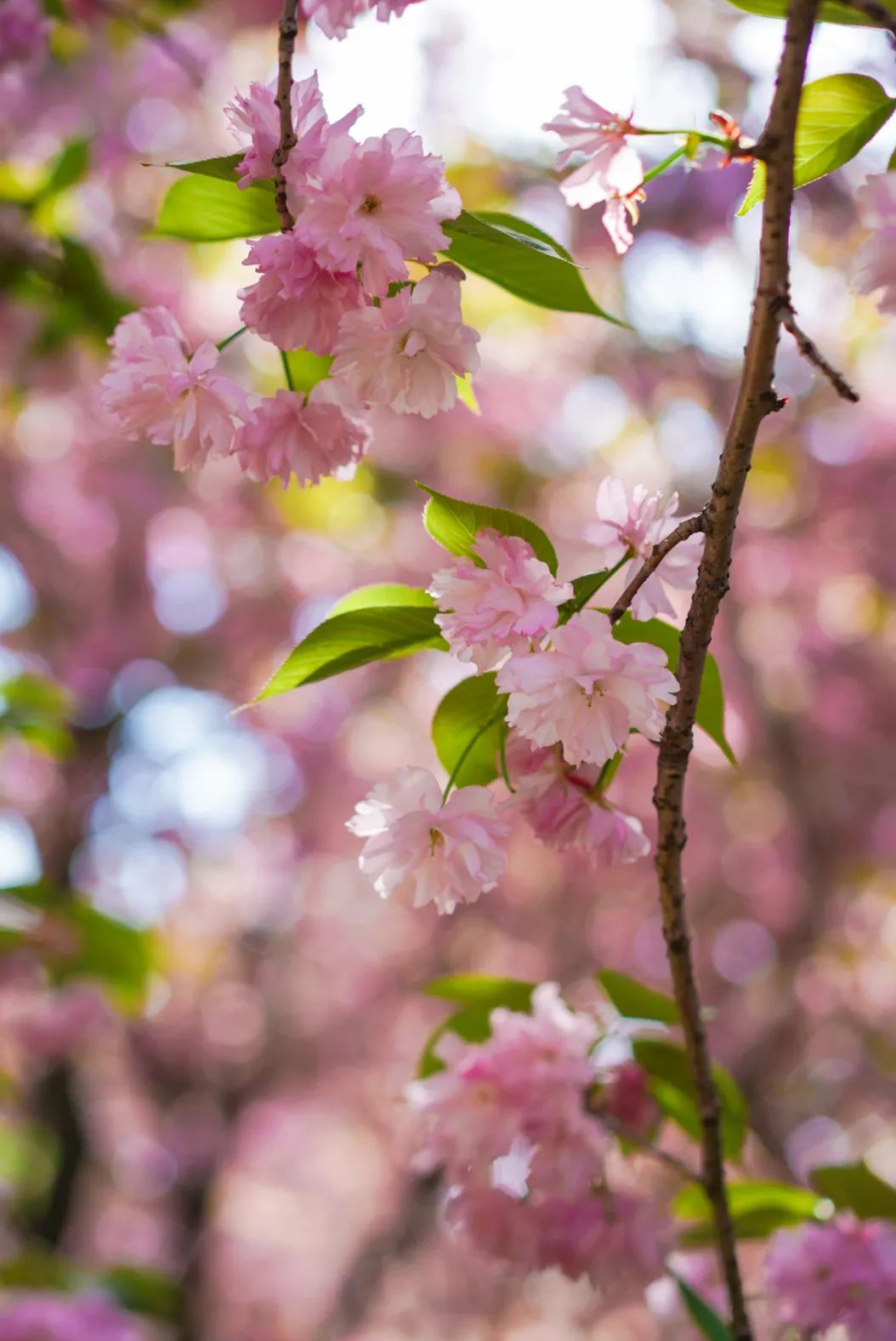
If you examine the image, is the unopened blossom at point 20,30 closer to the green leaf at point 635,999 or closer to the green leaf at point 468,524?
the green leaf at point 468,524

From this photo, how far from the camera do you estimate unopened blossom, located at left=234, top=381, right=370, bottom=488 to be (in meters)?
0.65

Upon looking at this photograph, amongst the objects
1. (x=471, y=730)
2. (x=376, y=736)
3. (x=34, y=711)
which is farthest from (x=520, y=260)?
(x=376, y=736)

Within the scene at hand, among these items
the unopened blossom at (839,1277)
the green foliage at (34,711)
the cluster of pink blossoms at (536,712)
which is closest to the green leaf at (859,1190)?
the unopened blossom at (839,1277)

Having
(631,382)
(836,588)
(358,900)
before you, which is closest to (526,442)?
(631,382)

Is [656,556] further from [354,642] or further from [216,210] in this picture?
[216,210]

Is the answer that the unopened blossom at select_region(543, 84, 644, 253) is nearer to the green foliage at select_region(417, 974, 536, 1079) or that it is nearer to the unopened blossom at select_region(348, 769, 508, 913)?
the unopened blossom at select_region(348, 769, 508, 913)

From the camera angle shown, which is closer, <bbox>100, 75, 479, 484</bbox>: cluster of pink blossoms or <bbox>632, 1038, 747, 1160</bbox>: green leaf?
<bbox>100, 75, 479, 484</bbox>: cluster of pink blossoms

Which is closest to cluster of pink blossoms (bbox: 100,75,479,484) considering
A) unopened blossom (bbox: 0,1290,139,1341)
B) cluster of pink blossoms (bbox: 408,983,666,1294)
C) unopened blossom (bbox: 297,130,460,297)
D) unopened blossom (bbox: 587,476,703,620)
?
unopened blossom (bbox: 297,130,460,297)

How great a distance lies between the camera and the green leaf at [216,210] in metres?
0.66

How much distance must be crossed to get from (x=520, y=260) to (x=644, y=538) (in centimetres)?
18

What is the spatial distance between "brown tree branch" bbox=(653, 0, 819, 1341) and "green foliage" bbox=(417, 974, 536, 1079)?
25 cm

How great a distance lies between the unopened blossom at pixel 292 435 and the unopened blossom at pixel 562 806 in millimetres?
200

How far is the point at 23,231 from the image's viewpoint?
1.42m

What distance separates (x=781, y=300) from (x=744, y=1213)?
0.76 meters
